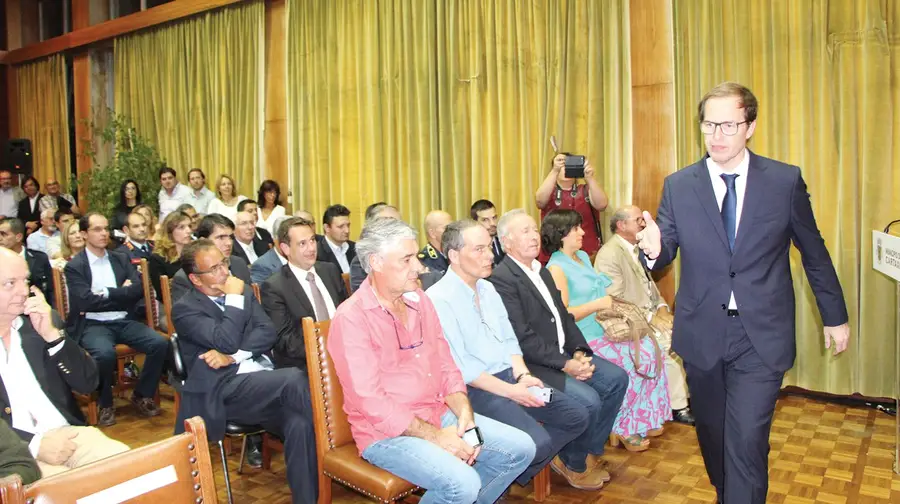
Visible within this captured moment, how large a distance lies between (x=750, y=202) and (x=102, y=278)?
4007mm

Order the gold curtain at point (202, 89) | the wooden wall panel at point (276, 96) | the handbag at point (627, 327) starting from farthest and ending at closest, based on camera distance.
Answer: the gold curtain at point (202, 89) → the wooden wall panel at point (276, 96) → the handbag at point (627, 327)

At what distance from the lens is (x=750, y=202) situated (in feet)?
7.44

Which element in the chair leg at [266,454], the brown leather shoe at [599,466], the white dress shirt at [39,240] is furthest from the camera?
the white dress shirt at [39,240]

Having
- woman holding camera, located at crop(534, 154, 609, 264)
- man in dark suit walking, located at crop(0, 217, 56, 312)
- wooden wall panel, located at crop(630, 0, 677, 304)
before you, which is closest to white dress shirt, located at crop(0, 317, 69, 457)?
man in dark suit walking, located at crop(0, 217, 56, 312)

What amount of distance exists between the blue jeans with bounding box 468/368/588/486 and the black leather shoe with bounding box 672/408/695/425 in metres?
1.36

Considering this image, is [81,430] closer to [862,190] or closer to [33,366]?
[33,366]

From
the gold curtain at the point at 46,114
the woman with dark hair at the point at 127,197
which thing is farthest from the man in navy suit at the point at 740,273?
the gold curtain at the point at 46,114

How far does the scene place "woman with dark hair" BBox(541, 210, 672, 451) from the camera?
12.4ft

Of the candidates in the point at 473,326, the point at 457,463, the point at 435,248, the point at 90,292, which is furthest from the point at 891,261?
the point at 90,292

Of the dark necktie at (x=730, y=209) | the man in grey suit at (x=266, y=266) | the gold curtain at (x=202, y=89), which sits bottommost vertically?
the man in grey suit at (x=266, y=266)

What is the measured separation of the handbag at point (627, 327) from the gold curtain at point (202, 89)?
5.07 meters

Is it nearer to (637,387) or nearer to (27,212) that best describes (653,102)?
(637,387)

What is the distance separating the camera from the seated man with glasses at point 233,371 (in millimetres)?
2851

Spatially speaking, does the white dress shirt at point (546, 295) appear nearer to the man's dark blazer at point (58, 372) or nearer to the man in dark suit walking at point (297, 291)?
the man in dark suit walking at point (297, 291)
